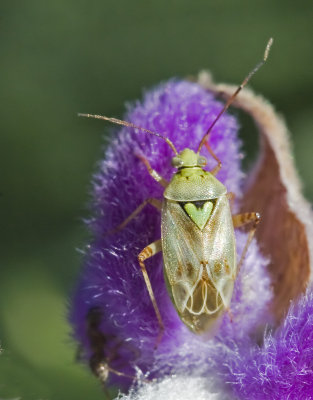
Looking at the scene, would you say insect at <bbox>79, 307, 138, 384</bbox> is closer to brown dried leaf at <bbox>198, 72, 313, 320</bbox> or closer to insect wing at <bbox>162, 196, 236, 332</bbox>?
insect wing at <bbox>162, 196, 236, 332</bbox>

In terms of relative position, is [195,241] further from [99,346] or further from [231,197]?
[99,346]

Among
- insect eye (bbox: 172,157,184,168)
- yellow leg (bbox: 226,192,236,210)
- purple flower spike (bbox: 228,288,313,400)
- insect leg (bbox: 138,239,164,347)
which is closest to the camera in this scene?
purple flower spike (bbox: 228,288,313,400)

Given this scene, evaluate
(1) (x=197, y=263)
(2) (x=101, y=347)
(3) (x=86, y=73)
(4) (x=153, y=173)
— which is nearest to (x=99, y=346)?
(2) (x=101, y=347)

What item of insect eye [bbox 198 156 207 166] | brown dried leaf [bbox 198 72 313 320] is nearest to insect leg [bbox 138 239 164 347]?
insect eye [bbox 198 156 207 166]

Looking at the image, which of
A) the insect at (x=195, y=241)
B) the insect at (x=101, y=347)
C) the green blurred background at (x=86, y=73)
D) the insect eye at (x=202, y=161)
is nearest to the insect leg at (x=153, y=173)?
the insect at (x=195, y=241)

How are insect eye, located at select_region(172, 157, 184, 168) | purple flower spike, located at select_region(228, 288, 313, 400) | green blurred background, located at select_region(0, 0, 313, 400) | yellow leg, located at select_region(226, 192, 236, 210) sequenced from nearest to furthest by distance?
purple flower spike, located at select_region(228, 288, 313, 400)
insect eye, located at select_region(172, 157, 184, 168)
yellow leg, located at select_region(226, 192, 236, 210)
green blurred background, located at select_region(0, 0, 313, 400)

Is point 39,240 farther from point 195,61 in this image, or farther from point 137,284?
point 137,284
